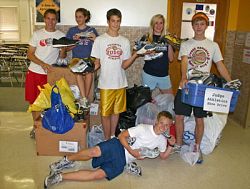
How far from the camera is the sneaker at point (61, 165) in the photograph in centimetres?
227

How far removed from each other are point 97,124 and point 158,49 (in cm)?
119

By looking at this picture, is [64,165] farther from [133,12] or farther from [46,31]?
[133,12]

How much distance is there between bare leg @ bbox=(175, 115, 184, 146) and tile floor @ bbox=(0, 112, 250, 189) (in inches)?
6.4

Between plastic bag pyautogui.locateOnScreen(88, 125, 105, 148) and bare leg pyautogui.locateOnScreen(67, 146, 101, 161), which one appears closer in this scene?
bare leg pyautogui.locateOnScreen(67, 146, 101, 161)

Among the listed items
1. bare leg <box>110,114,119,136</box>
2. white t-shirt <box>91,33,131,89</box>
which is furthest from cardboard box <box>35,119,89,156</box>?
white t-shirt <box>91,33,131,89</box>

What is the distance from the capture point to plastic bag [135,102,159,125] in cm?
301

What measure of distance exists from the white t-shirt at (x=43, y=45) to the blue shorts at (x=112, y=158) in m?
1.23

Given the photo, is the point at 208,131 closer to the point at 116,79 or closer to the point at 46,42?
the point at 116,79

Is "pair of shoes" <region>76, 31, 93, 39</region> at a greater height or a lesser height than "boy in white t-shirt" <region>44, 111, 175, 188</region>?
greater

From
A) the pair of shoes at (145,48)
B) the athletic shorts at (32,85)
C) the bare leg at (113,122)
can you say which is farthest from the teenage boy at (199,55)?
the athletic shorts at (32,85)

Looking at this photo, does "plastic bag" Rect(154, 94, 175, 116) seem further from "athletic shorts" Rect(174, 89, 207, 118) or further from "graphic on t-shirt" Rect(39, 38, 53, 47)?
"graphic on t-shirt" Rect(39, 38, 53, 47)

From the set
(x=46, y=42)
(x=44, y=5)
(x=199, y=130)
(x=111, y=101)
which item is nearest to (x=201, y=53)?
(x=199, y=130)

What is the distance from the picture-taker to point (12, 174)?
2.30 m

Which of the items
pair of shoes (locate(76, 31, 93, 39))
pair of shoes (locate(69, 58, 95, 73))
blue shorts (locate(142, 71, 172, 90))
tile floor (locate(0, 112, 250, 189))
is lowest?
tile floor (locate(0, 112, 250, 189))
